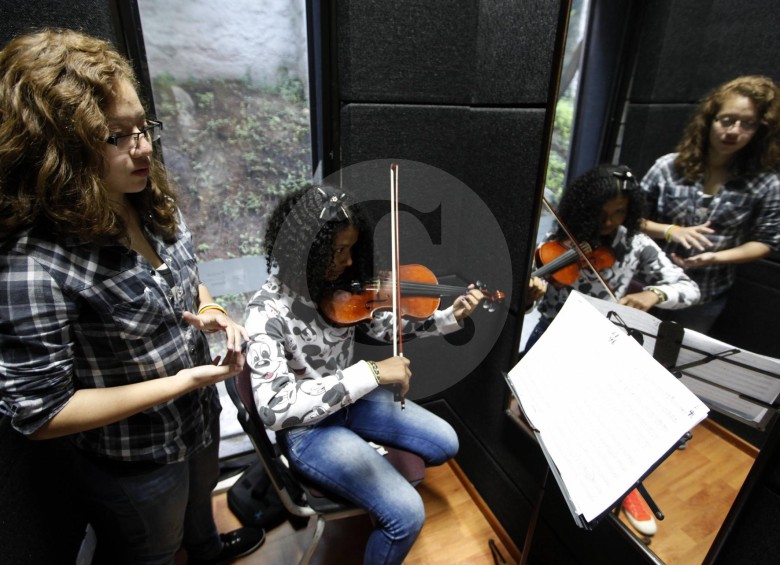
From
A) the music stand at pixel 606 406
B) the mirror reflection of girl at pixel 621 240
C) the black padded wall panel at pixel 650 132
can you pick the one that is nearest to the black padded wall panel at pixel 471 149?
the mirror reflection of girl at pixel 621 240

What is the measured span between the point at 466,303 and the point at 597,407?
0.57 m

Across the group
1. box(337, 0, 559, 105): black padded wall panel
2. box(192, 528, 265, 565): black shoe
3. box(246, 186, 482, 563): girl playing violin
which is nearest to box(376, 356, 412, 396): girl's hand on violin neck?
box(246, 186, 482, 563): girl playing violin

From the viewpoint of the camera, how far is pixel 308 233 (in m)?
1.09

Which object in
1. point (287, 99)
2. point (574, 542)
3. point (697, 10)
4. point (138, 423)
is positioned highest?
point (697, 10)

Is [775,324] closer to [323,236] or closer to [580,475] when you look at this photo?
[580,475]

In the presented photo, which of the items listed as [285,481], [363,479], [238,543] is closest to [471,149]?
[363,479]

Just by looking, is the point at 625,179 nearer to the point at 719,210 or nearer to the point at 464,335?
the point at 719,210

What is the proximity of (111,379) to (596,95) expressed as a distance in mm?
1240

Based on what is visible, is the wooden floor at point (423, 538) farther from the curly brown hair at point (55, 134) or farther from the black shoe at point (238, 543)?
the curly brown hair at point (55, 134)

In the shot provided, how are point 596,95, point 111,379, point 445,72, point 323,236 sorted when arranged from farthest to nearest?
point 445,72, point 323,236, point 596,95, point 111,379

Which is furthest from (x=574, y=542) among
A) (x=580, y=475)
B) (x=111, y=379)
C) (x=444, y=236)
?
(x=111, y=379)

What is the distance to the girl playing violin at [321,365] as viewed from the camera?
3.42 feet

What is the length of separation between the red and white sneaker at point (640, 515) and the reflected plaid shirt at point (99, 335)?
1074mm

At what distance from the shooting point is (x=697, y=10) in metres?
0.78
